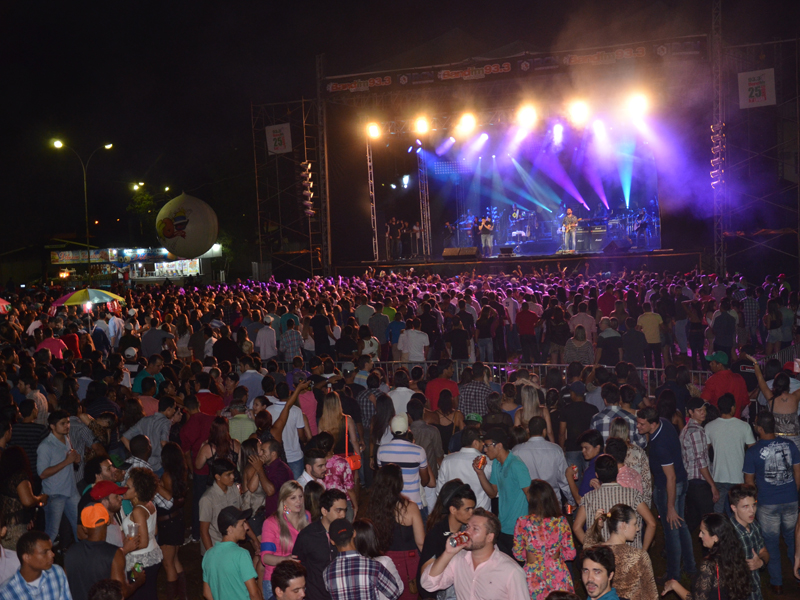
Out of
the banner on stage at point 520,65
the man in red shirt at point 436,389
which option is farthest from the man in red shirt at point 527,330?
the banner on stage at point 520,65

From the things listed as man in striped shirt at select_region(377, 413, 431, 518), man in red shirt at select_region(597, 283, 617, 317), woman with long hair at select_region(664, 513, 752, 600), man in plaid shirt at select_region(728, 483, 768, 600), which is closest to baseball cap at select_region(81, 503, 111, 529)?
man in striped shirt at select_region(377, 413, 431, 518)

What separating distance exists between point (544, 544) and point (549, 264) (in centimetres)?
2044

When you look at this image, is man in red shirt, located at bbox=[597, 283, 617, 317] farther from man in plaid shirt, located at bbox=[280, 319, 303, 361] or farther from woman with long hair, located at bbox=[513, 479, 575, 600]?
woman with long hair, located at bbox=[513, 479, 575, 600]

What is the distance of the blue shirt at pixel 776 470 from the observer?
5473 millimetres

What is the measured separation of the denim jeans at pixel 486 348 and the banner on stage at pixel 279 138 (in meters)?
12.5

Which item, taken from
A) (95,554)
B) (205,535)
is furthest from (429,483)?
(95,554)

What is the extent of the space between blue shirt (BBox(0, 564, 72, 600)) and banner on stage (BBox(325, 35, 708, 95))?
17.5m

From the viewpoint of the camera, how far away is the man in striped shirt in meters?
5.40

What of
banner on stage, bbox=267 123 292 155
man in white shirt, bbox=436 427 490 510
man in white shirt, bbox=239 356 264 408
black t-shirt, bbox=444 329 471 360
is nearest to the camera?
man in white shirt, bbox=436 427 490 510

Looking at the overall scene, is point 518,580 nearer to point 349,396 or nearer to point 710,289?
point 349,396

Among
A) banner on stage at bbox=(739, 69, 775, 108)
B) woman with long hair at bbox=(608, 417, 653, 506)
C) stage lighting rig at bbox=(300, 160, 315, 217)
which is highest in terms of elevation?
banner on stage at bbox=(739, 69, 775, 108)

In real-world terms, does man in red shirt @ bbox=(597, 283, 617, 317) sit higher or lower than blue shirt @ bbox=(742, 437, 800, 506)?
higher

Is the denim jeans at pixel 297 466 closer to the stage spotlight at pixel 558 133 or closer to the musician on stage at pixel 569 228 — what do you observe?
the stage spotlight at pixel 558 133

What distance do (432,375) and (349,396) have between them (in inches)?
38.4
